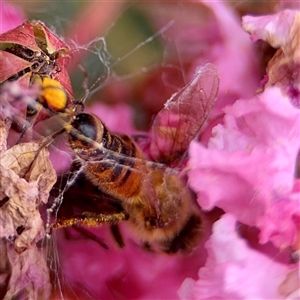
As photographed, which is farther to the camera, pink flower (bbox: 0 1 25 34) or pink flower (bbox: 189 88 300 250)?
pink flower (bbox: 0 1 25 34)

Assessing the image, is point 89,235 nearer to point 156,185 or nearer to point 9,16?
point 156,185

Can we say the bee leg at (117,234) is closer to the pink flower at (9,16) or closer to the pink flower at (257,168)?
the pink flower at (257,168)

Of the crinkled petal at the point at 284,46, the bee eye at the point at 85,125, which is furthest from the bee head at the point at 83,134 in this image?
the crinkled petal at the point at 284,46

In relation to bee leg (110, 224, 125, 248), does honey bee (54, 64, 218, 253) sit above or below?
above

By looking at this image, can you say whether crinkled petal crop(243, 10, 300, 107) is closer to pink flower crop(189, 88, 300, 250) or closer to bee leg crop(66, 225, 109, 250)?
pink flower crop(189, 88, 300, 250)

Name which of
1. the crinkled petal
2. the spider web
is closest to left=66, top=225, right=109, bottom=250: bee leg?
the spider web

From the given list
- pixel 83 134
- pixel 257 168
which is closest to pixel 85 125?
pixel 83 134
